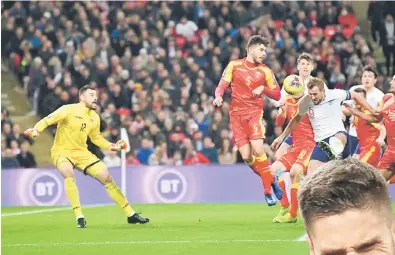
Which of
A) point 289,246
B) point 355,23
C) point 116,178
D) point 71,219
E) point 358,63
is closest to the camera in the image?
point 289,246

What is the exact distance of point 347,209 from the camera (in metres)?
2.06

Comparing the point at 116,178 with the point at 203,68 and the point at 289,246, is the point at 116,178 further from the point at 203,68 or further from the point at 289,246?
the point at 289,246

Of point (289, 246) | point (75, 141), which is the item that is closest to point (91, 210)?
point (75, 141)

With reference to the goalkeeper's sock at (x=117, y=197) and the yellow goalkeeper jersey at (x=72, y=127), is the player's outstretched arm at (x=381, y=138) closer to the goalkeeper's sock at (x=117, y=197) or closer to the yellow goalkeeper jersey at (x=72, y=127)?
the goalkeeper's sock at (x=117, y=197)

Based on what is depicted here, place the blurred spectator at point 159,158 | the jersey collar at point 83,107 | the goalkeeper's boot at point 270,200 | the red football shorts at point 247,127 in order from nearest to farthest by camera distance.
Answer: the goalkeeper's boot at point 270,200
the jersey collar at point 83,107
the red football shorts at point 247,127
the blurred spectator at point 159,158

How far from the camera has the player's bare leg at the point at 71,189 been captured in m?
12.8

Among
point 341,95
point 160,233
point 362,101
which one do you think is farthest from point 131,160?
point 362,101

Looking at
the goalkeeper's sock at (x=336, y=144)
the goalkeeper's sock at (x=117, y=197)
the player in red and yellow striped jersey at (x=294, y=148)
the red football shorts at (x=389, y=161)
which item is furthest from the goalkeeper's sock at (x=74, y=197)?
the red football shorts at (x=389, y=161)

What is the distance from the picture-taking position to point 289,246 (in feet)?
31.0

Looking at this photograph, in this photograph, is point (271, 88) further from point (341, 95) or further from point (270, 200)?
point (270, 200)

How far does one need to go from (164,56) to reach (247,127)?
1019cm

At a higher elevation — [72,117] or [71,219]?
[72,117]

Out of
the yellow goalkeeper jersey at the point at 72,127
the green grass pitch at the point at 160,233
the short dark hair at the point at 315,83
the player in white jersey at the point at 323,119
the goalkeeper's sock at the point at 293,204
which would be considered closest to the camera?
the green grass pitch at the point at 160,233

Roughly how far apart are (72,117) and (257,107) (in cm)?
256
